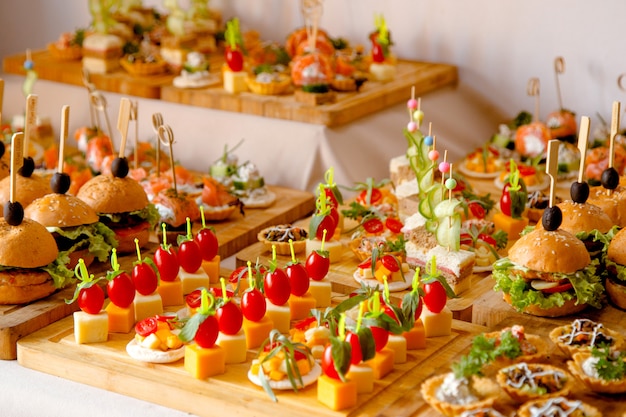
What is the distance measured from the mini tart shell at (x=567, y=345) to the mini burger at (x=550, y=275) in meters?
0.23

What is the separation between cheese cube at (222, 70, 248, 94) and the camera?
5.96m

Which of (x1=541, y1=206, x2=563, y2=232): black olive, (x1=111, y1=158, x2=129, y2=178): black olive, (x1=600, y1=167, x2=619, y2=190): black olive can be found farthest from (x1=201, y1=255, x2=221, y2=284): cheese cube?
(x1=600, y1=167, x2=619, y2=190): black olive

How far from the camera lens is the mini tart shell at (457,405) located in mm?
2920

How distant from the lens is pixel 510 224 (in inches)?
182

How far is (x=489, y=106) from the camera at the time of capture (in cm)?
666

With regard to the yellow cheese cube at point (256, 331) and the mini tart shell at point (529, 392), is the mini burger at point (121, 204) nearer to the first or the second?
the yellow cheese cube at point (256, 331)

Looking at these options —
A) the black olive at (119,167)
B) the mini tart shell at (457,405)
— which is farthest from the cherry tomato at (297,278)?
the black olive at (119,167)

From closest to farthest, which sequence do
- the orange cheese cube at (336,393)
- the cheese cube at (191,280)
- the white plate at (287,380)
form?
the orange cheese cube at (336,393) → the white plate at (287,380) → the cheese cube at (191,280)

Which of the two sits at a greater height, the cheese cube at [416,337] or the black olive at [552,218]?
the black olive at [552,218]

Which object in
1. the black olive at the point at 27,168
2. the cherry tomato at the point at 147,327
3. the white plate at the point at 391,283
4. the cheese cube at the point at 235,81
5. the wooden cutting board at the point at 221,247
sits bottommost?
the wooden cutting board at the point at 221,247

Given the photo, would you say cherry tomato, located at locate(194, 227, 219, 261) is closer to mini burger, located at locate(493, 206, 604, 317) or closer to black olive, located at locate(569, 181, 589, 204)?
mini burger, located at locate(493, 206, 604, 317)

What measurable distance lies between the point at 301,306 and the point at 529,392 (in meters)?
1.01

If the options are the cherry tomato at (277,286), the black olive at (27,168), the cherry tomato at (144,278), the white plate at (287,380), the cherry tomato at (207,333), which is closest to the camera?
the white plate at (287,380)

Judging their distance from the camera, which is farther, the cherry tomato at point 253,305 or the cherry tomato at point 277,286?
the cherry tomato at point 277,286
